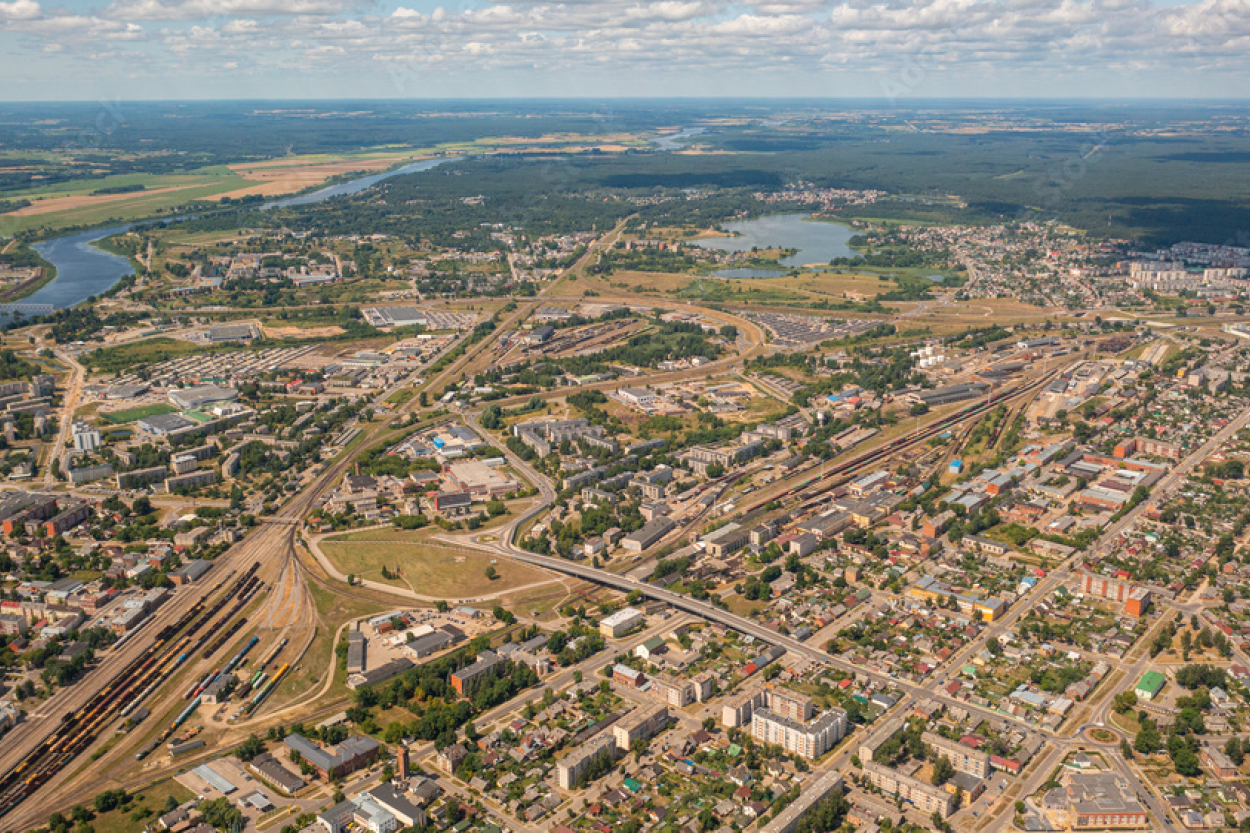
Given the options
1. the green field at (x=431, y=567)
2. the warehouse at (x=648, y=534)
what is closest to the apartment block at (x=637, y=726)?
the green field at (x=431, y=567)

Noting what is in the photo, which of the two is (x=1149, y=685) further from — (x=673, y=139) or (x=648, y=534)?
(x=673, y=139)

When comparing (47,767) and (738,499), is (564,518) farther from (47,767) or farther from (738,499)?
(47,767)

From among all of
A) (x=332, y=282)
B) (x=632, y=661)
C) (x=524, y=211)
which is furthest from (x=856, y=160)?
(x=632, y=661)

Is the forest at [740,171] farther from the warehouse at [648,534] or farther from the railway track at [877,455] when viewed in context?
the warehouse at [648,534]

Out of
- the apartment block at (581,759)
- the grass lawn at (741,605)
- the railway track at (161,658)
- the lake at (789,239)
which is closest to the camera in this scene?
the apartment block at (581,759)

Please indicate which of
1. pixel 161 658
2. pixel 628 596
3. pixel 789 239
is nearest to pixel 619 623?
pixel 628 596
